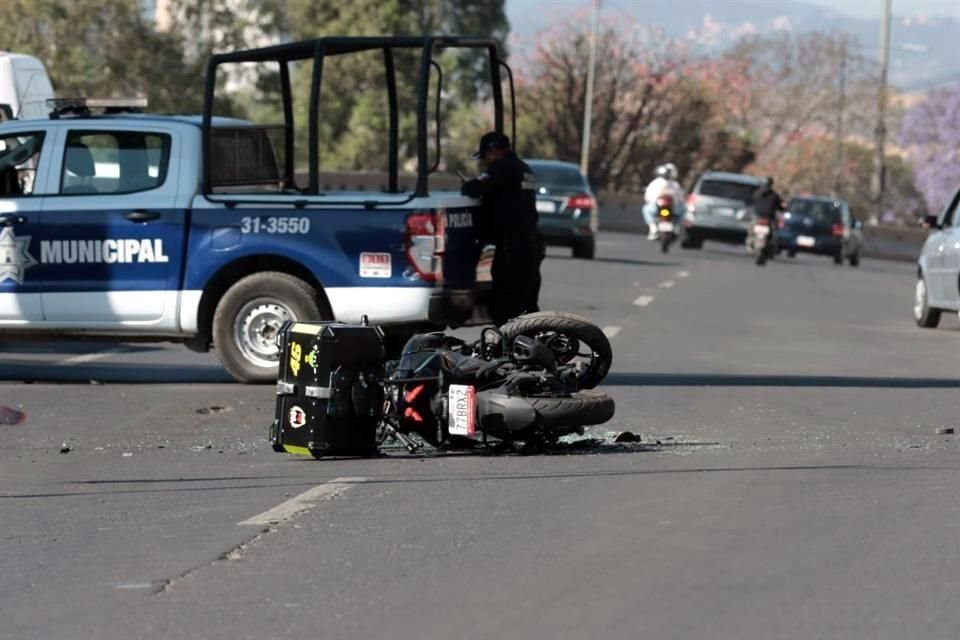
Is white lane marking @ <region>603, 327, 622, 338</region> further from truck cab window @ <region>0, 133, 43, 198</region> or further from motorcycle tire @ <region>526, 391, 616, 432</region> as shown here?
motorcycle tire @ <region>526, 391, 616, 432</region>

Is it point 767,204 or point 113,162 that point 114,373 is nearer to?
point 113,162

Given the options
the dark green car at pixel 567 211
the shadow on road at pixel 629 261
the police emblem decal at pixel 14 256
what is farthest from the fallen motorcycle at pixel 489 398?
the shadow on road at pixel 629 261

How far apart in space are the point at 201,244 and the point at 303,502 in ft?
18.8

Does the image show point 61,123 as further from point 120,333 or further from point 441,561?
point 441,561

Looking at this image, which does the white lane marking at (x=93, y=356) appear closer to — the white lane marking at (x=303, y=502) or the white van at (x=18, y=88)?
the white van at (x=18, y=88)

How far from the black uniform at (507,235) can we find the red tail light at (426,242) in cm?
58


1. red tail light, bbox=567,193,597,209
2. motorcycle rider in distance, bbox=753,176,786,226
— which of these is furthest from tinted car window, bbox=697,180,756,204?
red tail light, bbox=567,193,597,209

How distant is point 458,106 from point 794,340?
68868 mm

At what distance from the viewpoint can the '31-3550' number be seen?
1480 centimetres

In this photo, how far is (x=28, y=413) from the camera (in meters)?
13.6

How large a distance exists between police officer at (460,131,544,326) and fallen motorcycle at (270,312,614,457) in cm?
385

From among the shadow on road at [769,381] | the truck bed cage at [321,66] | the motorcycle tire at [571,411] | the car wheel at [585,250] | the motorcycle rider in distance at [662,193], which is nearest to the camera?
the motorcycle tire at [571,411]

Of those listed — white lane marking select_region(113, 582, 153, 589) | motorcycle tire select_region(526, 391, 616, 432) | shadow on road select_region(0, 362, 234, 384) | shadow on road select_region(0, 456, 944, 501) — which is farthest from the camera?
shadow on road select_region(0, 362, 234, 384)

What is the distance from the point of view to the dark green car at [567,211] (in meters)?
36.4
